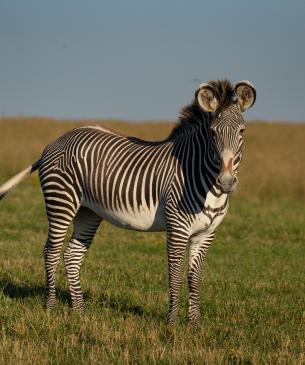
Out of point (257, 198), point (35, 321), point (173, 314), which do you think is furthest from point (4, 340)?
point (257, 198)

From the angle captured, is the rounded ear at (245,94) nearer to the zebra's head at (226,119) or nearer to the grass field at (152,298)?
the zebra's head at (226,119)

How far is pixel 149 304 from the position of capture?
9.33 m

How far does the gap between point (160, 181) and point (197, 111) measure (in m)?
0.90

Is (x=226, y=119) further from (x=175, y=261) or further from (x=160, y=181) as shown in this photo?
(x=175, y=261)

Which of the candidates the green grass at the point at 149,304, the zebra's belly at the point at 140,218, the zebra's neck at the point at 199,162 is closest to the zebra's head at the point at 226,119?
the zebra's neck at the point at 199,162

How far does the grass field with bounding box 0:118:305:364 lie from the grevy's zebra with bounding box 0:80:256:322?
0.67m

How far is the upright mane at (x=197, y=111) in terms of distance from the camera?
8.04 meters

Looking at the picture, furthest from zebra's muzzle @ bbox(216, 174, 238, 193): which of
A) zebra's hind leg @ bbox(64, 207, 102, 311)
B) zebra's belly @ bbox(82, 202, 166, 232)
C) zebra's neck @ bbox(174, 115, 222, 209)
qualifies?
zebra's hind leg @ bbox(64, 207, 102, 311)

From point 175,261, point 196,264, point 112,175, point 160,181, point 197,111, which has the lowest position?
point 196,264

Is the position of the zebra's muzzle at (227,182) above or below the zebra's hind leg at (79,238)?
above

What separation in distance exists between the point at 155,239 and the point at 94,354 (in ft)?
30.4

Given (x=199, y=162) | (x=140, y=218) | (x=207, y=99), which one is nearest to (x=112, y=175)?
(x=140, y=218)

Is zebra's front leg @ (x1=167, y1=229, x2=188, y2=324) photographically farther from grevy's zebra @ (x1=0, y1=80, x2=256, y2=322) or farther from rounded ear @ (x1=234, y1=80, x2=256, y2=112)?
rounded ear @ (x1=234, y1=80, x2=256, y2=112)

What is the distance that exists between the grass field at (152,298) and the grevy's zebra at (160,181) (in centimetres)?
67
